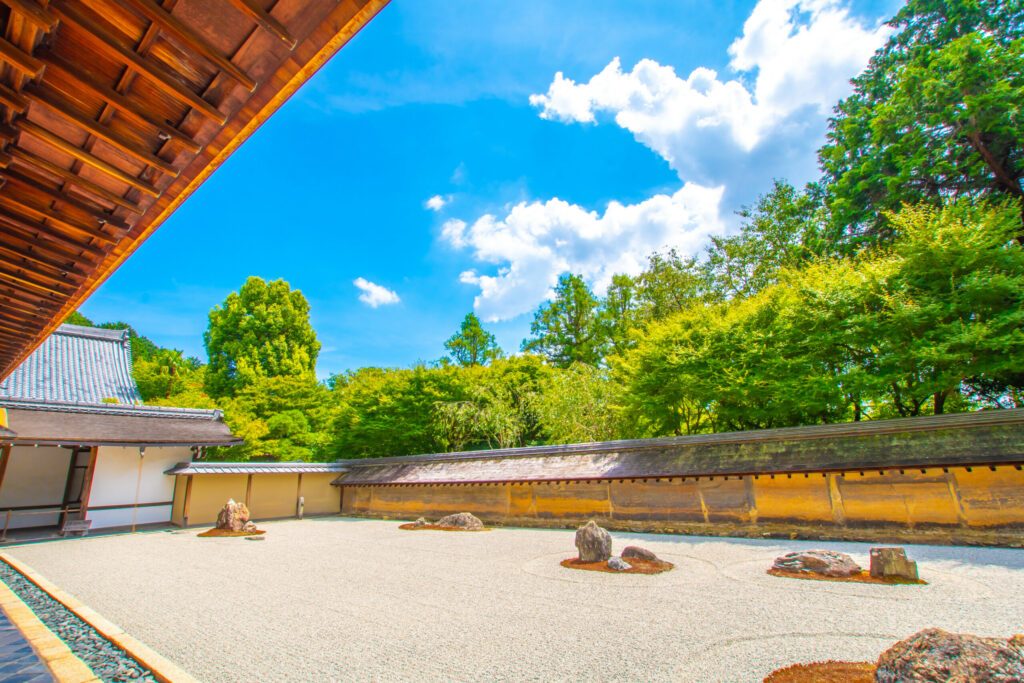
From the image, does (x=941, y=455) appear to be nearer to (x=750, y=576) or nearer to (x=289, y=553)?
(x=750, y=576)

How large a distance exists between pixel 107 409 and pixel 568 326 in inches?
872

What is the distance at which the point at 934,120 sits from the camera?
14.1 metres

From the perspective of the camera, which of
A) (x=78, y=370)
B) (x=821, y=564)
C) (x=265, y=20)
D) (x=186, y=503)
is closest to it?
(x=265, y=20)

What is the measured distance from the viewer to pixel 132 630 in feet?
14.5

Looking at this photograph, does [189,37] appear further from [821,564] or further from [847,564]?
[847,564]

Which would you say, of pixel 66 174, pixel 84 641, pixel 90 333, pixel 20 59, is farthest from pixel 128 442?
pixel 20 59

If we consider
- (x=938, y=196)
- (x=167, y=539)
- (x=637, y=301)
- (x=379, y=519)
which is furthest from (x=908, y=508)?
(x=637, y=301)

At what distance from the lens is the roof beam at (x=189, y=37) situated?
4.89 feet

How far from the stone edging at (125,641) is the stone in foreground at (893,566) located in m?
7.46

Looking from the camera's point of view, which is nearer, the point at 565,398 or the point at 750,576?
the point at 750,576

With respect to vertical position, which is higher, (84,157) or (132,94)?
(132,94)

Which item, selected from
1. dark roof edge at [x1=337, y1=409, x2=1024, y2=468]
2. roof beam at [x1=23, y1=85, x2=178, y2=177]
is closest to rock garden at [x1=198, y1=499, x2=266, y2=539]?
dark roof edge at [x1=337, y1=409, x2=1024, y2=468]

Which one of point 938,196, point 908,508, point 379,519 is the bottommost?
point 379,519

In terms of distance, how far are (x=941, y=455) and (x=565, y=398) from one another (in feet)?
38.5
